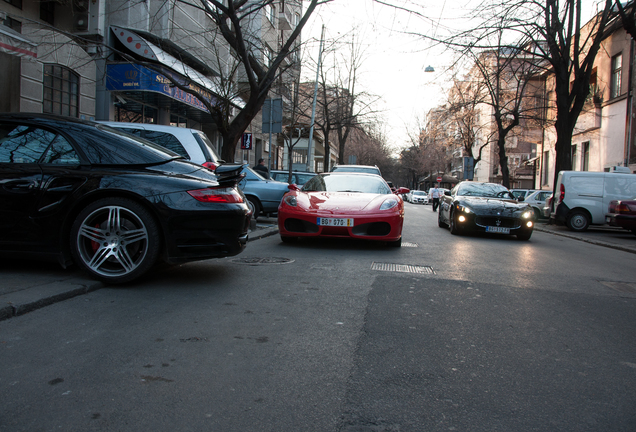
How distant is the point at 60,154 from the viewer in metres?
4.70

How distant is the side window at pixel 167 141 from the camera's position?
8344mm

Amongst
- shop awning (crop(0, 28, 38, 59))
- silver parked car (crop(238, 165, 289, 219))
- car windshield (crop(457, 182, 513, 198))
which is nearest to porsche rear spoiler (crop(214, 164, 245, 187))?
silver parked car (crop(238, 165, 289, 219))

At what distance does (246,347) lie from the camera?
3.12 m

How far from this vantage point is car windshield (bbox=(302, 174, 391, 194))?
357 inches

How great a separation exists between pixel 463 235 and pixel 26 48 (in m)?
11.4

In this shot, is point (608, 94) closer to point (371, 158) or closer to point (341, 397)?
point (341, 397)


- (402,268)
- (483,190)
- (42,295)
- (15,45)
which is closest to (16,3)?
(15,45)

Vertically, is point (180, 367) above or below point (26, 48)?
below

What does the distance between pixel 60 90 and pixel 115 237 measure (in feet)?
40.9

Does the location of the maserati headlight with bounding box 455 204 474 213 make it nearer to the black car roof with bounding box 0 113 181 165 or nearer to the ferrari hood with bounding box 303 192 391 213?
the ferrari hood with bounding box 303 192 391 213

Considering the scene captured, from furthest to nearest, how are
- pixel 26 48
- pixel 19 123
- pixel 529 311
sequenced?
pixel 26 48, pixel 19 123, pixel 529 311

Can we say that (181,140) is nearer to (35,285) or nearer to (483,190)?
(35,285)

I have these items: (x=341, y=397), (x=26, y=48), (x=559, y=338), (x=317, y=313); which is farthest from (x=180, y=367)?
(x=26, y=48)

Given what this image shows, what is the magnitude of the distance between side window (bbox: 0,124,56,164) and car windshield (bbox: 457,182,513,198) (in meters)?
10.3
